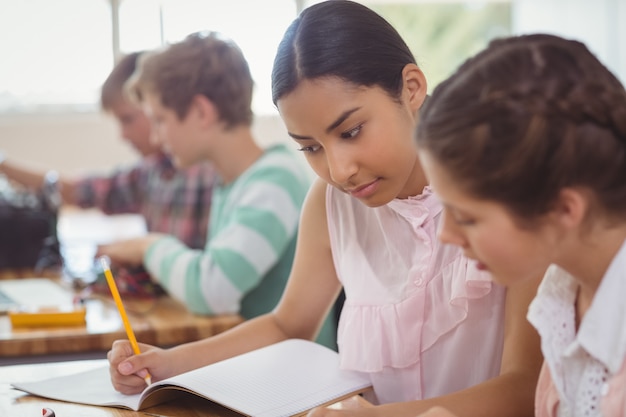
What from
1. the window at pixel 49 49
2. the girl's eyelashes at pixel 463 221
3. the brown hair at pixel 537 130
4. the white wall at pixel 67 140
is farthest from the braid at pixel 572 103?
the window at pixel 49 49

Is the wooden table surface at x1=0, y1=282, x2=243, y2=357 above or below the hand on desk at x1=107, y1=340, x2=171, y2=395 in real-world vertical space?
below

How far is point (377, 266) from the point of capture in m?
1.36

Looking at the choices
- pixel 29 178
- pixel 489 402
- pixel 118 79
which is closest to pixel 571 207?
pixel 489 402

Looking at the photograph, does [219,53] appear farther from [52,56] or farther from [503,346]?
[52,56]

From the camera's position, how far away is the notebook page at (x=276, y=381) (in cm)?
112

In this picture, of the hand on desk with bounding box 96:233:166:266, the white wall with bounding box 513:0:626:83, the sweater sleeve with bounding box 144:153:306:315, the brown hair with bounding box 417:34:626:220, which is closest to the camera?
the brown hair with bounding box 417:34:626:220

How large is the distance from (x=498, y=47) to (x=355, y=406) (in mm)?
498

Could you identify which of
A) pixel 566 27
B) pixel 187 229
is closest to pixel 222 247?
pixel 187 229

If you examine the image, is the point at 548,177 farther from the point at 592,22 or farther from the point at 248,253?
the point at 592,22

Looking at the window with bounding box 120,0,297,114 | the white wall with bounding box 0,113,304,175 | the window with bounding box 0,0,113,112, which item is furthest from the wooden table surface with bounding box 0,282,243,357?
the window with bounding box 0,0,113,112

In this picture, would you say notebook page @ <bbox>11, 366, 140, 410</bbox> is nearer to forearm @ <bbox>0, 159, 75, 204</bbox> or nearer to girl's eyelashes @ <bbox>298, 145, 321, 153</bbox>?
girl's eyelashes @ <bbox>298, 145, 321, 153</bbox>

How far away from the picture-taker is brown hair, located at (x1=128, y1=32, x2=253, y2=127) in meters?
2.37

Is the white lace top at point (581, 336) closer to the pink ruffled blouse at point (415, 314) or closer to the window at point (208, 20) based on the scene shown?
the pink ruffled blouse at point (415, 314)

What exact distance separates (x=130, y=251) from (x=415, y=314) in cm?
115
